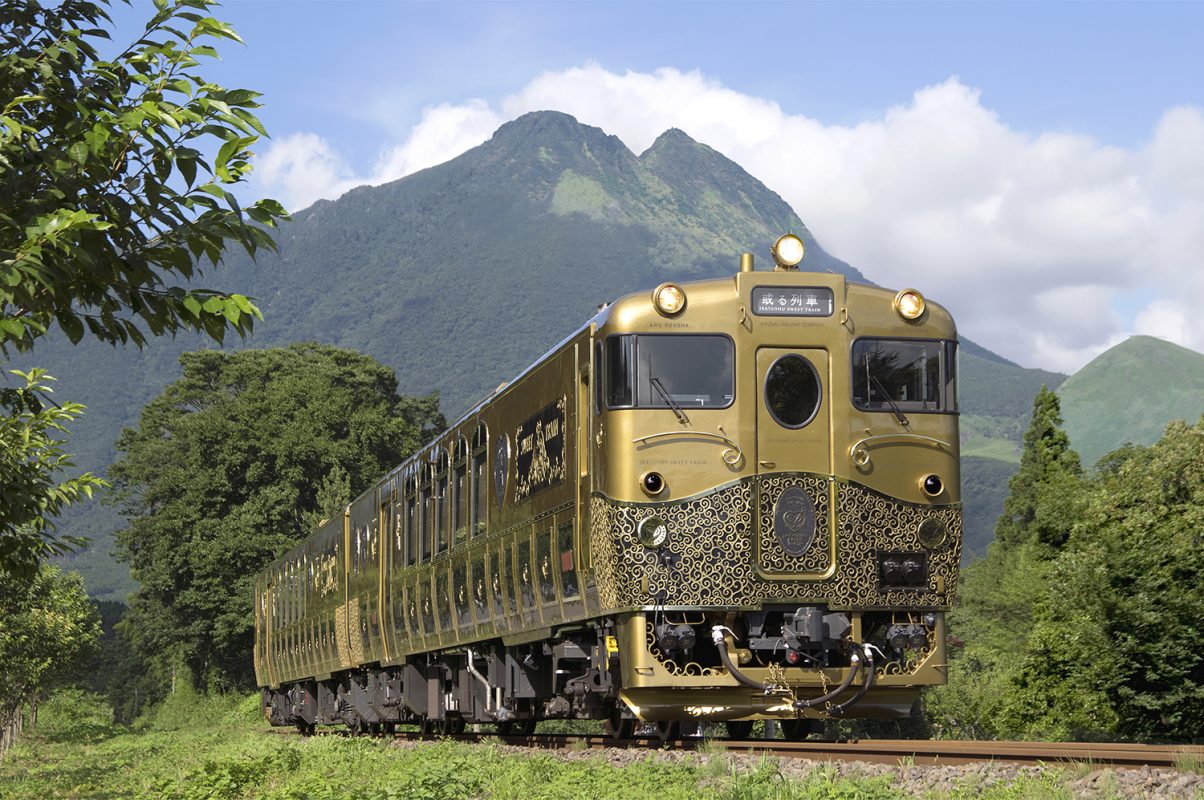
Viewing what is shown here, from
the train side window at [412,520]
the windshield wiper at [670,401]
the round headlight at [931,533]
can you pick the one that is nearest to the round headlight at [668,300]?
the windshield wiper at [670,401]

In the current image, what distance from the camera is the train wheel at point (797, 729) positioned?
14859 mm

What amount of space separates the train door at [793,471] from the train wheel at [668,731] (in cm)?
250

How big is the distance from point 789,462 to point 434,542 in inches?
308

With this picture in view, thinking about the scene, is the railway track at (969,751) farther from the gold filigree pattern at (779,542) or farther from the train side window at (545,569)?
the train side window at (545,569)

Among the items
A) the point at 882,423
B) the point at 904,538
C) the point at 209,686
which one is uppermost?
the point at 882,423

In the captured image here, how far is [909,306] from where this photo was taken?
44.1 ft

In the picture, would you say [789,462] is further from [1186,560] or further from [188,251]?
[1186,560]

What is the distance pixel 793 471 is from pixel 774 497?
0.93ft

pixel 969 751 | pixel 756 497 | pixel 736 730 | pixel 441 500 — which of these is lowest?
pixel 736 730

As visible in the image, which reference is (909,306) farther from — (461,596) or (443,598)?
(443,598)

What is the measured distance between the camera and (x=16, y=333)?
6406mm

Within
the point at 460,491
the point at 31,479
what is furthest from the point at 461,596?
the point at 31,479

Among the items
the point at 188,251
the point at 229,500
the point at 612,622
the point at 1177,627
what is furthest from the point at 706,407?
the point at 229,500

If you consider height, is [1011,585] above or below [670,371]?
below
